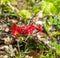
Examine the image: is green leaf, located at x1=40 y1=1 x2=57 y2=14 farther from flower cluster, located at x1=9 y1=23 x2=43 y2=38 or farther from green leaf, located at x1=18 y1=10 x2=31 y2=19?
flower cluster, located at x1=9 y1=23 x2=43 y2=38

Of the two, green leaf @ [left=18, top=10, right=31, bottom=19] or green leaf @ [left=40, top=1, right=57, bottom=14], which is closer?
green leaf @ [left=18, top=10, right=31, bottom=19]

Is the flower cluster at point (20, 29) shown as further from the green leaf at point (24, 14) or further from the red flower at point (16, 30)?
the green leaf at point (24, 14)

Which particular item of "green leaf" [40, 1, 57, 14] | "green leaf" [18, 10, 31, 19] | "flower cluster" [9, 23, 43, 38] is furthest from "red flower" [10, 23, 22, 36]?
"green leaf" [40, 1, 57, 14]

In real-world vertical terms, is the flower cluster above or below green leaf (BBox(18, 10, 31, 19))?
below

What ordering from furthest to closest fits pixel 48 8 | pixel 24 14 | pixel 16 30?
pixel 48 8, pixel 24 14, pixel 16 30

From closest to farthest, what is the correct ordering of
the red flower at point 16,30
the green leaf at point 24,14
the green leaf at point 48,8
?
the red flower at point 16,30 → the green leaf at point 24,14 → the green leaf at point 48,8

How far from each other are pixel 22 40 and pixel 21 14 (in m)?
0.74

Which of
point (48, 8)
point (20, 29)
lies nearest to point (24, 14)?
point (48, 8)

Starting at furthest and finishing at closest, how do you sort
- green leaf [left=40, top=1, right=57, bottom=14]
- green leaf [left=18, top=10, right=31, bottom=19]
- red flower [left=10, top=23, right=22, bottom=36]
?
green leaf [left=40, top=1, right=57, bottom=14] < green leaf [left=18, top=10, right=31, bottom=19] < red flower [left=10, top=23, right=22, bottom=36]

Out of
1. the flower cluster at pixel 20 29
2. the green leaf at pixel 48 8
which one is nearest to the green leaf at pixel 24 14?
the green leaf at pixel 48 8

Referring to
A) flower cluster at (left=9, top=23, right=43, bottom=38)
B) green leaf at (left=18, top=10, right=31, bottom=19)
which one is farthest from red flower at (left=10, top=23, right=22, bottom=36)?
green leaf at (left=18, top=10, right=31, bottom=19)

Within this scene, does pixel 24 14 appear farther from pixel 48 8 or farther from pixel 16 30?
pixel 16 30

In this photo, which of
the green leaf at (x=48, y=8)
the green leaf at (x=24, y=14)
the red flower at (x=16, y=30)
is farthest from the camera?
the green leaf at (x=48, y=8)

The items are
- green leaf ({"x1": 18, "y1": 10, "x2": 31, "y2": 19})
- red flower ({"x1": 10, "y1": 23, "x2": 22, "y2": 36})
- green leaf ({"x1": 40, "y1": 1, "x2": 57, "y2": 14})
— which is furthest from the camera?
green leaf ({"x1": 40, "y1": 1, "x2": 57, "y2": 14})
